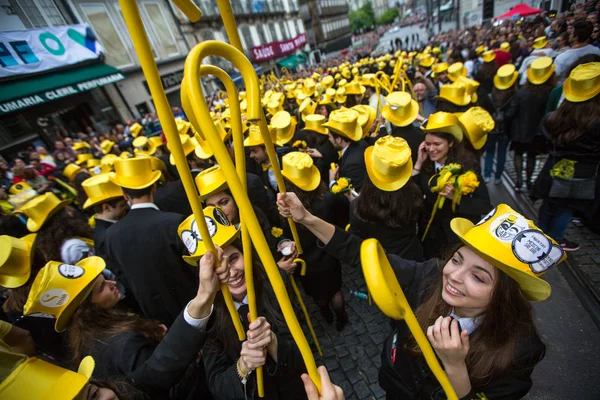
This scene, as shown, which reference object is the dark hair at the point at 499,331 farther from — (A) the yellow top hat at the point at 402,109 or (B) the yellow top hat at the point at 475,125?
(A) the yellow top hat at the point at 402,109

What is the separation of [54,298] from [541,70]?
7.10m

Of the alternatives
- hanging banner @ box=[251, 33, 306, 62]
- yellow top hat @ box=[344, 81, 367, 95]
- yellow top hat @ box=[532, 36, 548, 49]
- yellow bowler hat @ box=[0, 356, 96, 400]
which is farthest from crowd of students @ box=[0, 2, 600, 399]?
hanging banner @ box=[251, 33, 306, 62]

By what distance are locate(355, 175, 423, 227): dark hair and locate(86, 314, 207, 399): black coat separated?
1.90m

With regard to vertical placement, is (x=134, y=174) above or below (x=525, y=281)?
above

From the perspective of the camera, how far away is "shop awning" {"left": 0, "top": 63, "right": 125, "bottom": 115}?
7.81m

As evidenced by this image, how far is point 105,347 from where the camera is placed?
1770mm

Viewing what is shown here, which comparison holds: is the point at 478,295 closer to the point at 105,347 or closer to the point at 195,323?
the point at 195,323

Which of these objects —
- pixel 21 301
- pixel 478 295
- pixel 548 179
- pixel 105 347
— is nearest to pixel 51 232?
pixel 21 301

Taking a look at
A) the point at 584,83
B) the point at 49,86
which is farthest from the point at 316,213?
the point at 49,86

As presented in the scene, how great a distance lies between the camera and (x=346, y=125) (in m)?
3.97

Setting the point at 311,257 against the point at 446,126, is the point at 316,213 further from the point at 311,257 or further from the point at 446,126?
the point at 446,126

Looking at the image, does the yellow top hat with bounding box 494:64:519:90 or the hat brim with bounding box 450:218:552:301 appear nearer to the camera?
the hat brim with bounding box 450:218:552:301

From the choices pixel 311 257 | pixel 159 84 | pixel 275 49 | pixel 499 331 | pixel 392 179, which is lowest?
pixel 311 257

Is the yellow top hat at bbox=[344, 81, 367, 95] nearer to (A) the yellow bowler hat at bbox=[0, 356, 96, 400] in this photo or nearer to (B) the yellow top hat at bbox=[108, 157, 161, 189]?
(B) the yellow top hat at bbox=[108, 157, 161, 189]
